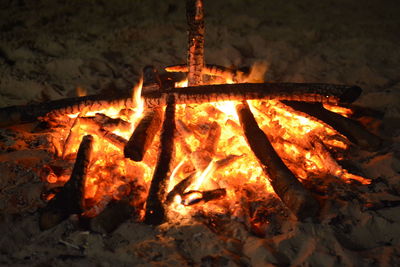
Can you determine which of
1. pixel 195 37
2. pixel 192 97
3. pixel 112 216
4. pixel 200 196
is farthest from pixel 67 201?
pixel 195 37

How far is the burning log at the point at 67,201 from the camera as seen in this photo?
101 inches

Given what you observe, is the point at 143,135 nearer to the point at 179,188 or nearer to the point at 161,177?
the point at 161,177

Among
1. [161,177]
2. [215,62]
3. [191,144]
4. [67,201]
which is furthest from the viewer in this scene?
[215,62]

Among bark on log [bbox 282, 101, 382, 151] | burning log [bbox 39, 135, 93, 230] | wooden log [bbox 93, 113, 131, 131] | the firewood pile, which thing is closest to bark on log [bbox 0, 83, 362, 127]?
the firewood pile

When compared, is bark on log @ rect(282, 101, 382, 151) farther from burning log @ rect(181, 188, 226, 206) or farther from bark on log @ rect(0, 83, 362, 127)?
burning log @ rect(181, 188, 226, 206)

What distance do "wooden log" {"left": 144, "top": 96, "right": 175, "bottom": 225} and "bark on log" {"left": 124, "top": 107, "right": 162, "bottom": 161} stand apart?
6.4 inches

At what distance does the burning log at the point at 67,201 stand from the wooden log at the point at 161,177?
69 cm

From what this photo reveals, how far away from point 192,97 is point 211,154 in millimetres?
822

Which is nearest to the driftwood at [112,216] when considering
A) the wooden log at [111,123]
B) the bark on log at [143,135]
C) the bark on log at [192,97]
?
the bark on log at [143,135]

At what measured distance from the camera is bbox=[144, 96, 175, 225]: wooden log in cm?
262

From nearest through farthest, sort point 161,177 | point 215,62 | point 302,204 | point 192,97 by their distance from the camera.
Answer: point 302,204
point 161,177
point 192,97
point 215,62

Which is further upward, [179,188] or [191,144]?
[191,144]

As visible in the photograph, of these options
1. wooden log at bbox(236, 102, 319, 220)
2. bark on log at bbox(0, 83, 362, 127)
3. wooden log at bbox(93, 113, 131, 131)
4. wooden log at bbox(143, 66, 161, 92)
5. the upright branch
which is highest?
the upright branch

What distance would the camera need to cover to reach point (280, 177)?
2756mm
